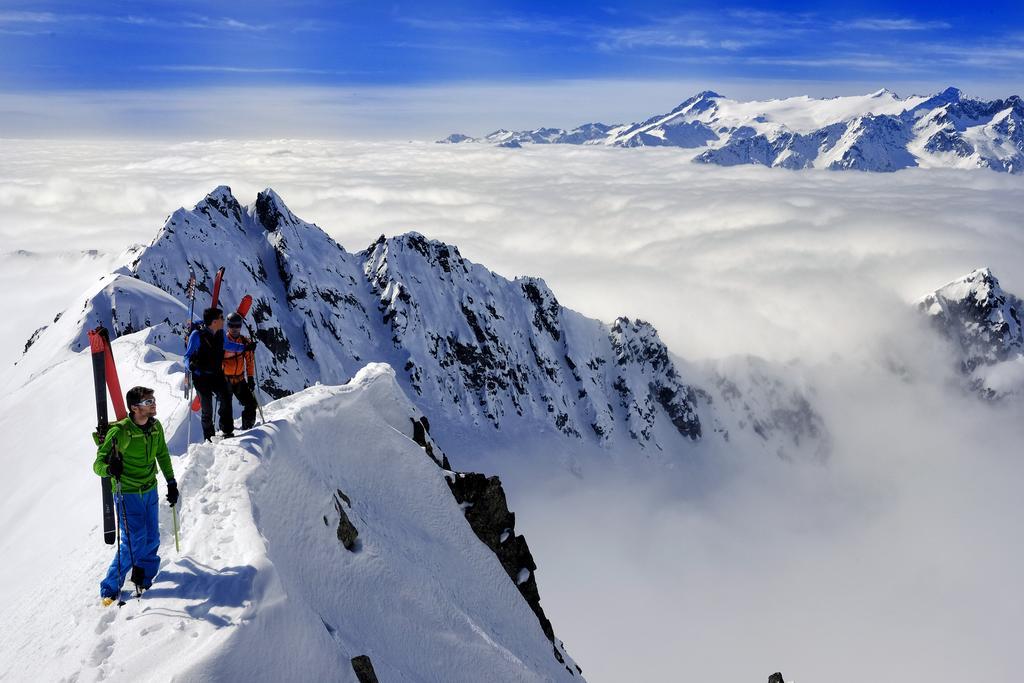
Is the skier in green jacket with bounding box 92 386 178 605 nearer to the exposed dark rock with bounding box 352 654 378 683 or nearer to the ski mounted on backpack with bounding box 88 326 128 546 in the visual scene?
the ski mounted on backpack with bounding box 88 326 128 546

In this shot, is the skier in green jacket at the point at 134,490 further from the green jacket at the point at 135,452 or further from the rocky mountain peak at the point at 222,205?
the rocky mountain peak at the point at 222,205

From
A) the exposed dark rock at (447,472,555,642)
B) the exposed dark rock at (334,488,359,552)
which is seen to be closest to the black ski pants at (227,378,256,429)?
the exposed dark rock at (334,488,359,552)

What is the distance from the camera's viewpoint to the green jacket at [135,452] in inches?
373

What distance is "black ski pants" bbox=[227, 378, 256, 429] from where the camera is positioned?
14734 mm

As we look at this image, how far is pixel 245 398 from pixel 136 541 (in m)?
5.89

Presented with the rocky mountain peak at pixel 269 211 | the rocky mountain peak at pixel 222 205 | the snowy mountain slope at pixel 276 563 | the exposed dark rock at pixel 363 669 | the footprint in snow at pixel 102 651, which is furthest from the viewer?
the rocky mountain peak at pixel 269 211

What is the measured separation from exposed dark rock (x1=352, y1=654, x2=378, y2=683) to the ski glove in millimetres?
4799

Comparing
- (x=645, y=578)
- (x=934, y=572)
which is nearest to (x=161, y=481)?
(x=645, y=578)

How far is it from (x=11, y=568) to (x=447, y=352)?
124873 mm

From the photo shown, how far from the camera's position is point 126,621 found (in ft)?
30.2

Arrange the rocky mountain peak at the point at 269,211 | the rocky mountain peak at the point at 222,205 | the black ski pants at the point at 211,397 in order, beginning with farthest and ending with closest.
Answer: the rocky mountain peak at the point at 269,211 → the rocky mountain peak at the point at 222,205 → the black ski pants at the point at 211,397

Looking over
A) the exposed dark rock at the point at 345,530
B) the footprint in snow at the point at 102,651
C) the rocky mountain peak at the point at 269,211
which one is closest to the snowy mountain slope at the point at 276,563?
the footprint in snow at the point at 102,651

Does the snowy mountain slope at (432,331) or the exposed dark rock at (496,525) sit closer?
the exposed dark rock at (496,525)

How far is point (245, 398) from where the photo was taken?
15.2 meters
